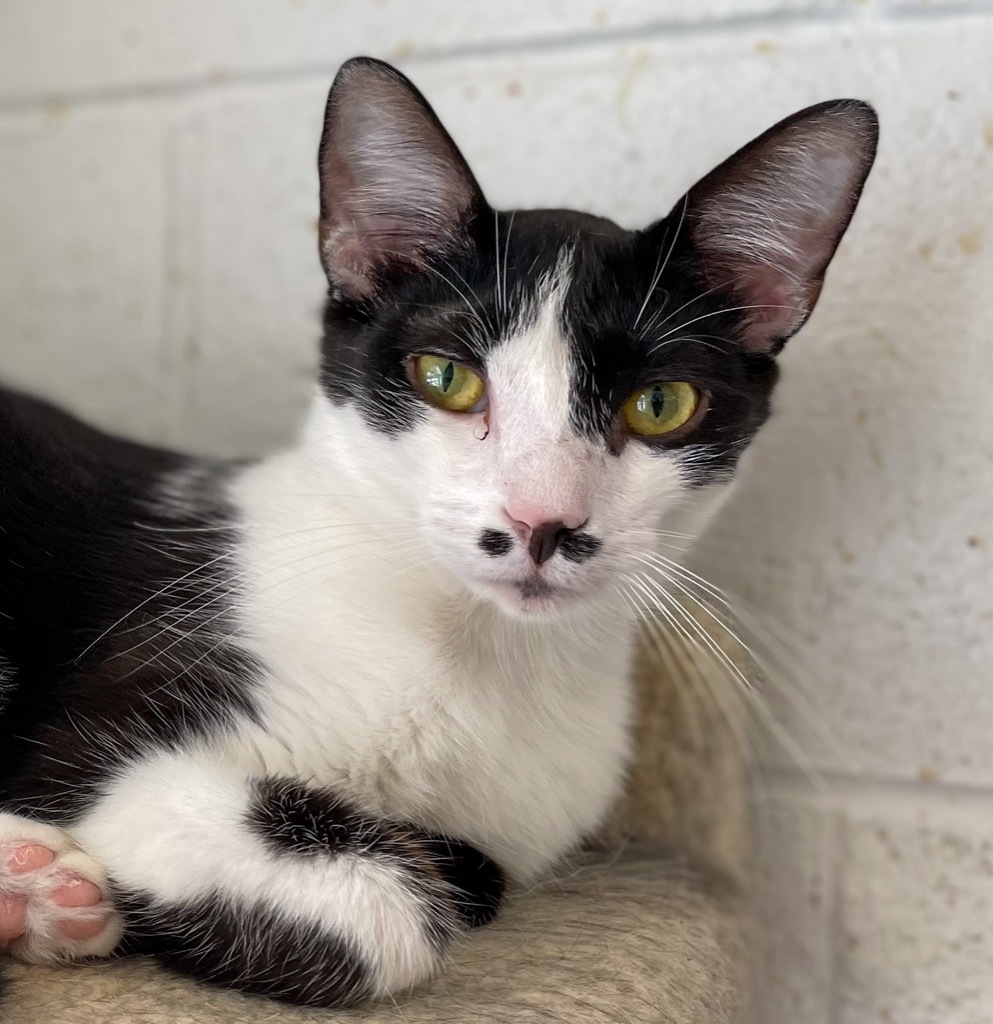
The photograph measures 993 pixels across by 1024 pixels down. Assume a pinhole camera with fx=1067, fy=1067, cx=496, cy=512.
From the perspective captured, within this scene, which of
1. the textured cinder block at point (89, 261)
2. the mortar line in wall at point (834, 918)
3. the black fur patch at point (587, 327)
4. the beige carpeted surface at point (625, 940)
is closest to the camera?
the beige carpeted surface at point (625, 940)

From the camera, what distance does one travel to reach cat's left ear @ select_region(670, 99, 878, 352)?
2.85ft

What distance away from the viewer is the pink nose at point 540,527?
2.49ft

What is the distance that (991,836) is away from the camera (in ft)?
3.86

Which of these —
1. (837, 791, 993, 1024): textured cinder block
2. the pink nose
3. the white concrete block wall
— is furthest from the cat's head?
(837, 791, 993, 1024): textured cinder block

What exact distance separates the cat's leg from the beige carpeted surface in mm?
24

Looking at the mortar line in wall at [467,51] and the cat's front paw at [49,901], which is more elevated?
the mortar line in wall at [467,51]

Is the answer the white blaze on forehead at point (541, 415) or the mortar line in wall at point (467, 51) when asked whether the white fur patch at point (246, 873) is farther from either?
the mortar line in wall at point (467, 51)

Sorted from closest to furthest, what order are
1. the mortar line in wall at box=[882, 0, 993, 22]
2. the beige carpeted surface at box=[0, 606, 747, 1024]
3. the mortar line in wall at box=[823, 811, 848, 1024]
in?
the beige carpeted surface at box=[0, 606, 747, 1024] < the mortar line in wall at box=[882, 0, 993, 22] < the mortar line in wall at box=[823, 811, 848, 1024]

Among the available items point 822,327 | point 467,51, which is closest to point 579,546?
point 822,327

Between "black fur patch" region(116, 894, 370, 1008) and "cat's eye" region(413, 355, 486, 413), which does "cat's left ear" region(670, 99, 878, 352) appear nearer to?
"cat's eye" region(413, 355, 486, 413)

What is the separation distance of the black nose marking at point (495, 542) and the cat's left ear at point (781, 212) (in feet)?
1.08

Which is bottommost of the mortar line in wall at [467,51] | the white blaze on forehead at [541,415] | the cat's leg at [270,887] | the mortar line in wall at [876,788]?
the mortar line in wall at [876,788]

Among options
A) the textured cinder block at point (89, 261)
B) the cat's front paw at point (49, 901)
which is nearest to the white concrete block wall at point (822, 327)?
the textured cinder block at point (89, 261)

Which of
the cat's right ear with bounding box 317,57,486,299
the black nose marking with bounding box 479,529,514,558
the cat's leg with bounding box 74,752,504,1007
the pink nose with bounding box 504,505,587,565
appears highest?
the cat's right ear with bounding box 317,57,486,299
